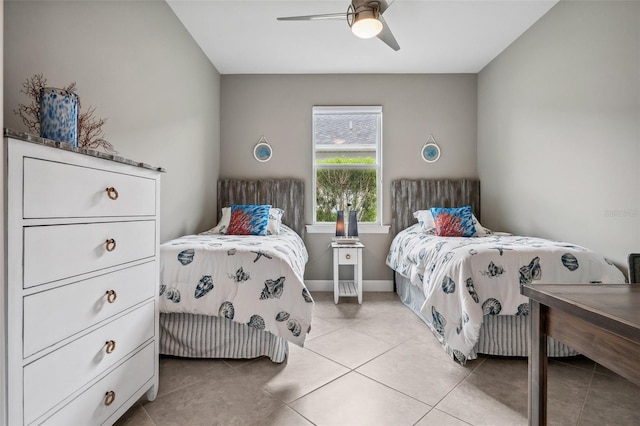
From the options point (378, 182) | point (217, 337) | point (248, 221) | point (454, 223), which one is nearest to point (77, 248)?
point (217, 337)

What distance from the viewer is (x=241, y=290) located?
1906 millimetres

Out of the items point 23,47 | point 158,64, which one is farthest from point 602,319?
point 158,64

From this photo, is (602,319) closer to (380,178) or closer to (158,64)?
(158,64)

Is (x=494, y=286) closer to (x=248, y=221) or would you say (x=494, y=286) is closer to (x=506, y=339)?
(x=506, y=339)

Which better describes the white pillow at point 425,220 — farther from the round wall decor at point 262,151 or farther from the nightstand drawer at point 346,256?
the round wall decor at point 262,151

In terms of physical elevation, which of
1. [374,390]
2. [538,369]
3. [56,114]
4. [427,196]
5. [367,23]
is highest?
[367,23]

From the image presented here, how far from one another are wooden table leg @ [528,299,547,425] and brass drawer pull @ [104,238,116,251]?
4.83 feet

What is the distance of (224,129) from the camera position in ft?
12.6

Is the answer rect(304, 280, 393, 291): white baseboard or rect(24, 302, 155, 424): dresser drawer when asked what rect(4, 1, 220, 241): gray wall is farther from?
rect(304, 280, 393, 291): white baseboard

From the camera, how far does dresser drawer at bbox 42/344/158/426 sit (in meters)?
1.07

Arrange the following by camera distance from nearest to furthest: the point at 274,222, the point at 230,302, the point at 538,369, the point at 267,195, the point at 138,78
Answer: the point at 538,369
the point at 230,302
the point at 138,78
the point at 274,222
the point at 267,195

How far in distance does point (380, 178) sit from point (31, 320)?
3.43 meters

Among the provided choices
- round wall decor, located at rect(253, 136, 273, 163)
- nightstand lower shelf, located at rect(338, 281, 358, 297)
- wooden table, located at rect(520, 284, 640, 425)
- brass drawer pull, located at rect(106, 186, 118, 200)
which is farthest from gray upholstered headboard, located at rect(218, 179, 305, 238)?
wooden table, located at rect(520, 284, 640, 425)

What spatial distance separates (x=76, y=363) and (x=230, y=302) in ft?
2.82
